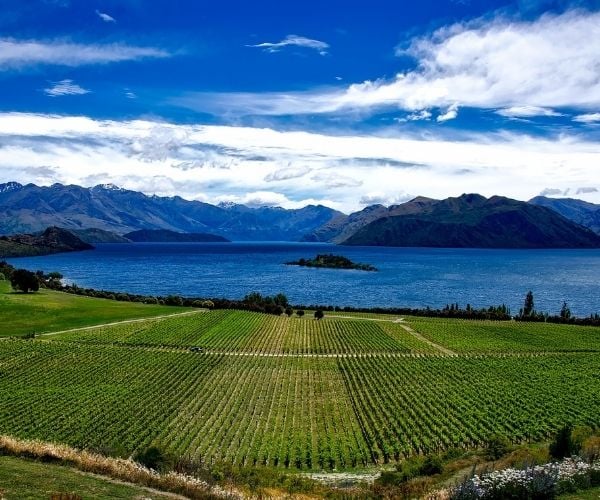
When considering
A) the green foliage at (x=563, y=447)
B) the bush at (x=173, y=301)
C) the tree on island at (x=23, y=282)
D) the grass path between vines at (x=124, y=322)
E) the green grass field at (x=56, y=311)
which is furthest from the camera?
the bush at (x=173, y=301)

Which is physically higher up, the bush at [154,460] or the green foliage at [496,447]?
the bush at [154,460]

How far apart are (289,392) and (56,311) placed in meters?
79.3

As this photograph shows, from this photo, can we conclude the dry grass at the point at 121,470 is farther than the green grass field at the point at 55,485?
Yes

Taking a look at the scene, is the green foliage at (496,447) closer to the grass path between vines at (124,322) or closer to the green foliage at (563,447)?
the green foliage at (563,447)

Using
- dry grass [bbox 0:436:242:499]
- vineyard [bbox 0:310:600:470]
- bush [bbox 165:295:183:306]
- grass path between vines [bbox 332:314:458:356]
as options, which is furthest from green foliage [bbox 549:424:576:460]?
bush [bbox 165:295:183:306]

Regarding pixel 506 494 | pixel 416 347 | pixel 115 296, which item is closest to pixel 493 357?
pixel 416 347

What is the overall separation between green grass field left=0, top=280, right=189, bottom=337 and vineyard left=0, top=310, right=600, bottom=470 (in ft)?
33.5

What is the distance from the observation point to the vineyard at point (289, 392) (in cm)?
4544

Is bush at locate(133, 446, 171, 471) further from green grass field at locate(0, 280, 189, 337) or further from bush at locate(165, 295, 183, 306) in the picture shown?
bush at locate(165, 295, 183, 306)

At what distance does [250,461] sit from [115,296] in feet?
420

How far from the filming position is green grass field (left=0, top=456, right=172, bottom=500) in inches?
948

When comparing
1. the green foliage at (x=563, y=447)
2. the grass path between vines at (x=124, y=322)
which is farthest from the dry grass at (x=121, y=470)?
the grass path between vines at (x=124, y=322)

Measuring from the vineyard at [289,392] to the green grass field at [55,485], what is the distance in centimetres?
Answer: 1155

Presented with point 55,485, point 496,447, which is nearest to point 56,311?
point 55,485
